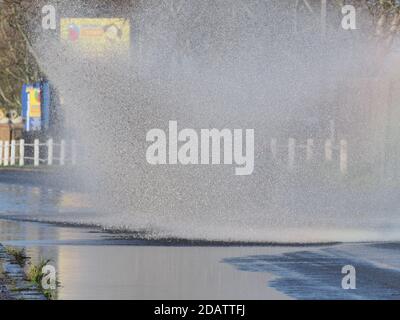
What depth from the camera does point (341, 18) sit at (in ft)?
182

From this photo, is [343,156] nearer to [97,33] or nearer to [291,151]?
[291,151]

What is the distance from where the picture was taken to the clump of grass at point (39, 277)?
585 inches

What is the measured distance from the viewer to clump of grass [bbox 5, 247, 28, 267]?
1834cm

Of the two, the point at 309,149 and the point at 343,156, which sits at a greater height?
the point at 309,149

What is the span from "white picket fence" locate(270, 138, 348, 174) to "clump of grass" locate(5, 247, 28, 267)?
25.0m

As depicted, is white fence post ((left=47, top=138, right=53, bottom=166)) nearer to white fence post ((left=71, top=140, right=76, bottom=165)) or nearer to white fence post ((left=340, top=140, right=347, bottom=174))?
white fence post ((left=71, top=140, right=76, bottom=165))

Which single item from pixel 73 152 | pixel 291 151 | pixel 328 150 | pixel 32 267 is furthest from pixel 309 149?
pixel 32 267

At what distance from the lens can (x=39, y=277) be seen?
16094mm

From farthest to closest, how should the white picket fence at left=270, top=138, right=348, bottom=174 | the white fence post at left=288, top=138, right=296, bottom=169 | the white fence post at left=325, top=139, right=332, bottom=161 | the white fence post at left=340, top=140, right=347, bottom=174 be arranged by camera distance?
1. the white fence post at left=325, top=139, right=332, bottom=161
2. the white fence post at left=288, top=138, right=296, bottom=169
3. the white picket fence at left=270, top=138, right=348, bottom=174
4. the white fence post at left=340, top=140, right=347, bottom=174

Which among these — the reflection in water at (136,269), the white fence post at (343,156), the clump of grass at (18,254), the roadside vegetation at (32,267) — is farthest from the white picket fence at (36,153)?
the roadside vegetation at (32,267)

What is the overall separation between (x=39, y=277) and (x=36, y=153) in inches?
1942

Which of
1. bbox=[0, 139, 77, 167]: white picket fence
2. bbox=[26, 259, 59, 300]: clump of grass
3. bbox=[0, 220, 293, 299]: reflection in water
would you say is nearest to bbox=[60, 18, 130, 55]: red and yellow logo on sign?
bbox=[0, 139, 77, 167]: white picket fence

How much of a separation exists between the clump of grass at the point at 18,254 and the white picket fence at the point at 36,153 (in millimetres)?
41811

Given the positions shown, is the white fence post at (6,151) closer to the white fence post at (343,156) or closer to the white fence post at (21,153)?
the white fence post at (21,153)
